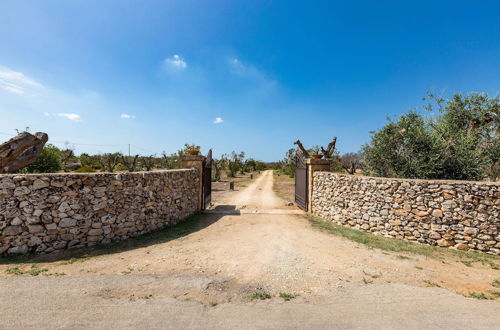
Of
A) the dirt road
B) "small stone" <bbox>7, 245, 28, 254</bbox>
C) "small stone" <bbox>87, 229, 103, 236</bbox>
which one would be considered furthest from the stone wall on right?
"small stone" <bbox>7, 245, 28, 254</bbox>

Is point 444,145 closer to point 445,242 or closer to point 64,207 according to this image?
point 445,242

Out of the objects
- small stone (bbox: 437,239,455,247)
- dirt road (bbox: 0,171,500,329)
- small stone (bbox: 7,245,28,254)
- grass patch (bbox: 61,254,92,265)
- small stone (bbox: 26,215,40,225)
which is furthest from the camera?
small stone (bbox: 437,239,455,247)

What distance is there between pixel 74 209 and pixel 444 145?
14671 mm

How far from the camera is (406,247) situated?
21.5 feet

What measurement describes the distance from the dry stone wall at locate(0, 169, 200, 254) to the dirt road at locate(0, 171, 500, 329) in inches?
37.8

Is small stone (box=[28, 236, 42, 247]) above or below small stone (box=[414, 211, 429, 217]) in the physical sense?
below

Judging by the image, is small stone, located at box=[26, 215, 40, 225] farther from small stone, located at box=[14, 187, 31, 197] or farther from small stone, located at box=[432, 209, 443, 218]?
small stone, located at box=[432, 209, 443, 218]

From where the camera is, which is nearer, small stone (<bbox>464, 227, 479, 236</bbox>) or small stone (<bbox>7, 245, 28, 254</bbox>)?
small stone (<bbox>7, 245, 28, 254</bbox>)

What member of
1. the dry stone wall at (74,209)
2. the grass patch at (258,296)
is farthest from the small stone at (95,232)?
the grass patch at (258,296)

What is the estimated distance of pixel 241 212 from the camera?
10781 millimetres

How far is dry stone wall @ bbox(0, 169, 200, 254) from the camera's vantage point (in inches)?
214

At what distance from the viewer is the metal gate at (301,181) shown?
11.3 meters

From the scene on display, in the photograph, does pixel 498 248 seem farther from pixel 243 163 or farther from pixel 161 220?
pixel 243 163

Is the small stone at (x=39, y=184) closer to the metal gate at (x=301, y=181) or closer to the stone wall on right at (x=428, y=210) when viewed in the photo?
the metal gate at (x=301, y=181)
